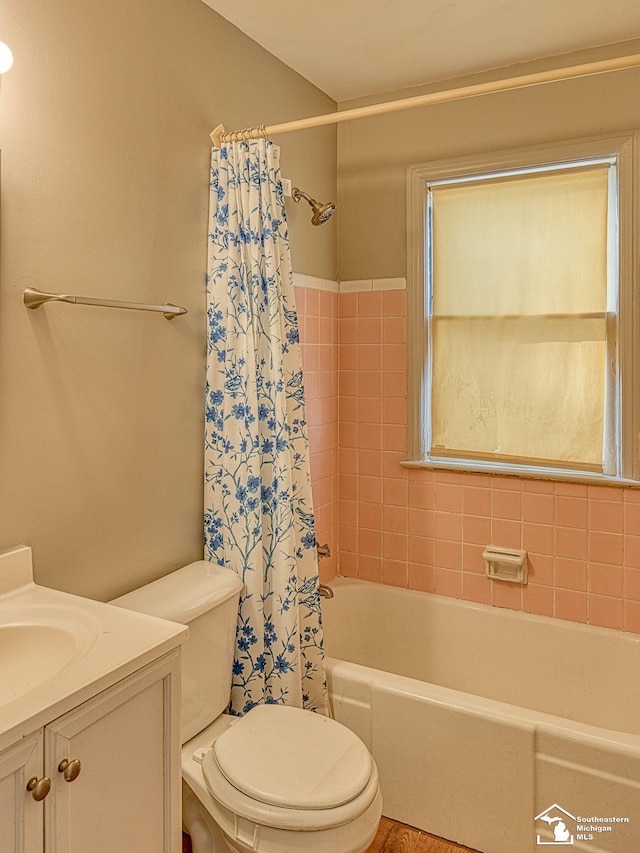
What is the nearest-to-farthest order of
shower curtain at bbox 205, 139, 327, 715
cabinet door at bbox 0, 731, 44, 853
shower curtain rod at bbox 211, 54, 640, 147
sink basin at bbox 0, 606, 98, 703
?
1. cabinet door at bbox 0, 731, 44, 853
2. sink basin at bbox 0, 606, 98, 703
3. shower curtain rod at bbox 211, 54, 640, 147
4. shower curtain at bbox 205, 139, 327, 715

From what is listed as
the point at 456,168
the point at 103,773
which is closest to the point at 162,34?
the point at 456,168

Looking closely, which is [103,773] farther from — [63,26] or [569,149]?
[569,149]

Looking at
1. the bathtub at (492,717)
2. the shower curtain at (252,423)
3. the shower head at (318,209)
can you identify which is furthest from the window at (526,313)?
the shower curtain at (252,423)

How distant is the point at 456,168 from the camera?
2.51 m

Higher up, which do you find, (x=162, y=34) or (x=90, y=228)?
(x=162, y=34)

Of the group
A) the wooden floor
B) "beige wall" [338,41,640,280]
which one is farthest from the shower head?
the wooden floor

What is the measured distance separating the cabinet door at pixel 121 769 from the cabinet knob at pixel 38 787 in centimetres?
2

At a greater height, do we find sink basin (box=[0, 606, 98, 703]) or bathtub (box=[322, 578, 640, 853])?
sink basin (box=[0, 606, 98, 703])

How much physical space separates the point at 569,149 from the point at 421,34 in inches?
25.9

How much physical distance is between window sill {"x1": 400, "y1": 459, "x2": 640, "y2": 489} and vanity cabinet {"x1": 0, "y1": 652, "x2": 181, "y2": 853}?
1.59m

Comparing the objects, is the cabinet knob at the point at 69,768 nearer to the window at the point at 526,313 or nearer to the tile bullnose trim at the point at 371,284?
the window at the point at 526,313

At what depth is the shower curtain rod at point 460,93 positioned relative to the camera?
154 centimetres

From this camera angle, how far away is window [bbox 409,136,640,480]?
232 centimetres

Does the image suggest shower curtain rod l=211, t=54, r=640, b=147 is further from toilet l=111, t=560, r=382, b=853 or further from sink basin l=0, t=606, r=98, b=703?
sink basin l=0, t=606, r=98, b=703
